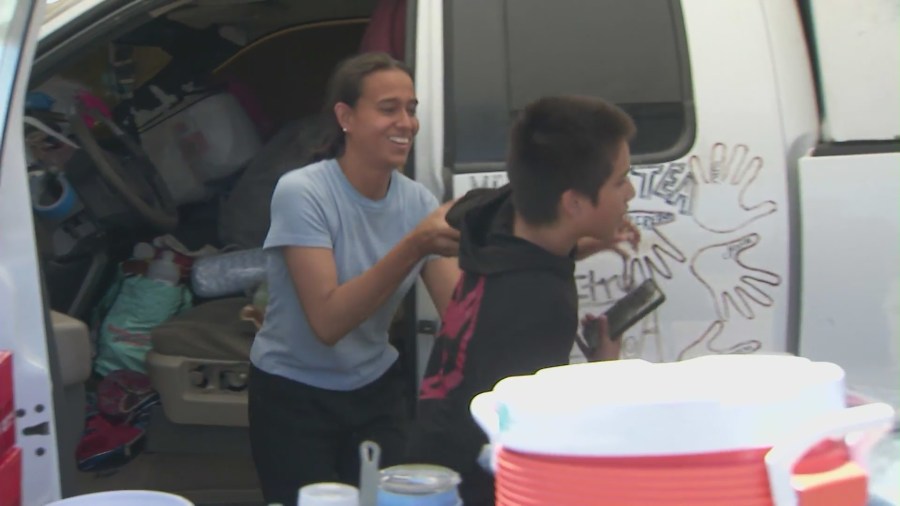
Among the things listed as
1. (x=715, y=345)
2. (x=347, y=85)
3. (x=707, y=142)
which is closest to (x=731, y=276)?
(x=715, y=345)

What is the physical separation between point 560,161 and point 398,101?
2.73ft

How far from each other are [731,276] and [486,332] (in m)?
1.04

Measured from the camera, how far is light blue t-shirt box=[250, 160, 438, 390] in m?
2.78

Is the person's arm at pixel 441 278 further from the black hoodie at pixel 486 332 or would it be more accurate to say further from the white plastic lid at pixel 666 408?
the white plastic lid at pixel 666 408

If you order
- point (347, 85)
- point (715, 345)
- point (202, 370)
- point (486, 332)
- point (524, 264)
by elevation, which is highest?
point (347, 85)

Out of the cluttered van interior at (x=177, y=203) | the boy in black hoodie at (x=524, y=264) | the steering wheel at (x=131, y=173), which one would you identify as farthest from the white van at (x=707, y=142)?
the steering wheel at (x=131, y=173)

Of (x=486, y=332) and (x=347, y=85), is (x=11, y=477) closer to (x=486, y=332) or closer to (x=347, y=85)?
(x=486, y=332)

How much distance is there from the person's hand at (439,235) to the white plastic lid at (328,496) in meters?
0.85

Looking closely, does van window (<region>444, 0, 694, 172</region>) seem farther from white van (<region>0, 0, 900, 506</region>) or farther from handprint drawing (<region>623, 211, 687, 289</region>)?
handprint drawing (<region>623, 211, 687, 289</region>)

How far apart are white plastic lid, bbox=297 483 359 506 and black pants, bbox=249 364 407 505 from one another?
3.87 feet

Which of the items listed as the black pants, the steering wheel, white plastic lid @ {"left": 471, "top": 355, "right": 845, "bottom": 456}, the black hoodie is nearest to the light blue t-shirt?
the black pants

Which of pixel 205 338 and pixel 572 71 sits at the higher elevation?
pixel 572 71

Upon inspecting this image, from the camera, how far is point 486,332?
189cm

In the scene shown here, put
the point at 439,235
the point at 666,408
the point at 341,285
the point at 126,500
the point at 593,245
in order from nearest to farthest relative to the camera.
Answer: the point at 666,408 < the point at 126,500 < the point at 593,245 < the point at 439,235 < the point at 341,285
